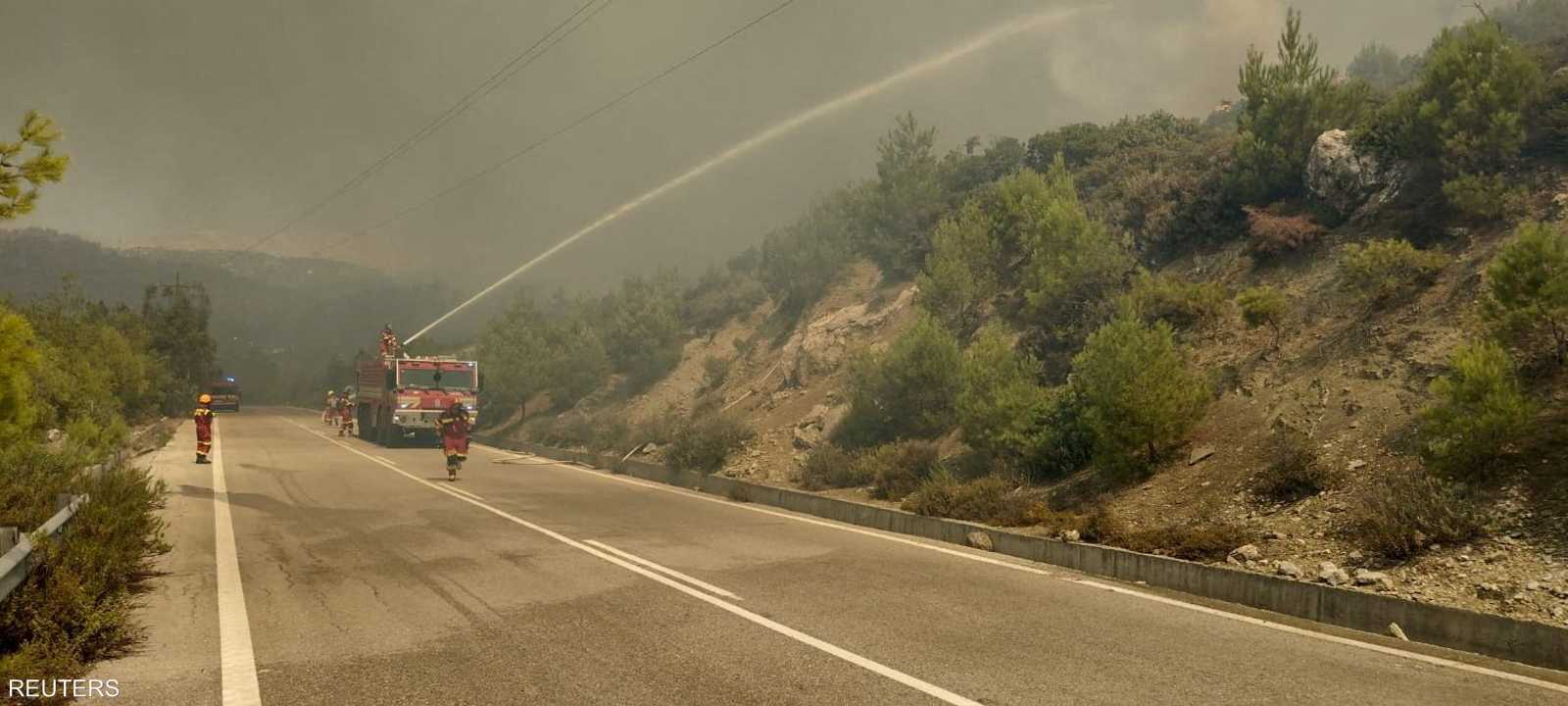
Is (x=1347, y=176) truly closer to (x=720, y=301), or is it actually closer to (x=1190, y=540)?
(x=1190, y=540)

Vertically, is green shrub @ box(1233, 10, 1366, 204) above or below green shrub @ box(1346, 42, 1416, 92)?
below

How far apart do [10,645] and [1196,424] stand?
14092 mm

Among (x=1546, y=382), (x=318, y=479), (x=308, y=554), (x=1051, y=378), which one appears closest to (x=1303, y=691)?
(x=1546, y=382)

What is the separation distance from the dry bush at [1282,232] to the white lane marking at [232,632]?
63.4 feet

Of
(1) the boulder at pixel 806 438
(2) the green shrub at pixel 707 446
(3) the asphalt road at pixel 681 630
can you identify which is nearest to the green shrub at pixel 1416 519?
(3) the asphalt road at pixel 681 630

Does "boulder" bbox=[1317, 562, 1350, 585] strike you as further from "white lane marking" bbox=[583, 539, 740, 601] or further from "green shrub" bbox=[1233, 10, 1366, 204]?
"green shrub" bbox=[1233, 10, 1366, 204]

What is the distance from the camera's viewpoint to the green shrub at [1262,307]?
15.4 meters

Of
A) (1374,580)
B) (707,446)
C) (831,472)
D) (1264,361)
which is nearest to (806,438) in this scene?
(707,446)

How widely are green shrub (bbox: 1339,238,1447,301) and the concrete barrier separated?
8.32 metres

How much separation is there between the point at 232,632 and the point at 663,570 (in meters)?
3.99

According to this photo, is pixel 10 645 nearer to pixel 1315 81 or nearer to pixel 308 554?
pixel 308 554

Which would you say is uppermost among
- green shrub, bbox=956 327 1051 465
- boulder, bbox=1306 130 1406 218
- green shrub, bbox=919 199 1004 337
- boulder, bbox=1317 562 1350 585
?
boulder, bbox=1306 130 1406 218

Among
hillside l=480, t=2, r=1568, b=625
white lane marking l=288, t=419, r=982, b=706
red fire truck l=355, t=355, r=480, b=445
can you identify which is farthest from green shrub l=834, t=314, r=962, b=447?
red fire truck l=355, t=355, r=480, b=445

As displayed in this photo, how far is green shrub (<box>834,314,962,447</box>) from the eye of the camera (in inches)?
805
